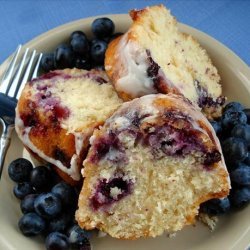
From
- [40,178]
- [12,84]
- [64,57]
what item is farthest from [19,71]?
[40,178]

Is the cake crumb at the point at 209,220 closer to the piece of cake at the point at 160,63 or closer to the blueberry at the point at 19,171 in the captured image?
the piece of cake at the point at 160,63

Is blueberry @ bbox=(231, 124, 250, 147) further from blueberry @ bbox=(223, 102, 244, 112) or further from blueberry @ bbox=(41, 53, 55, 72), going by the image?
blueberry @ bbox=(41, 53, 55, 72)

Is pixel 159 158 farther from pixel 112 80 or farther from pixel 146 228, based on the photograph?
pixel 112 80

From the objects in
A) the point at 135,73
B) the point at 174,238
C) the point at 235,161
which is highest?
the point at 135,73

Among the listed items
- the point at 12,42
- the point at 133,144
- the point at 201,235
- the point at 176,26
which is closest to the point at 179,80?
the point at 176,26

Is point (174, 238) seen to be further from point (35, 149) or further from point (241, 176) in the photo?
point (35, 149)

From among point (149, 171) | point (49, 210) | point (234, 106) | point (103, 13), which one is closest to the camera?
point (149, 171)

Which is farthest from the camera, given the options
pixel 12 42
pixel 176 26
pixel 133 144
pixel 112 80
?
pixel 12 42
